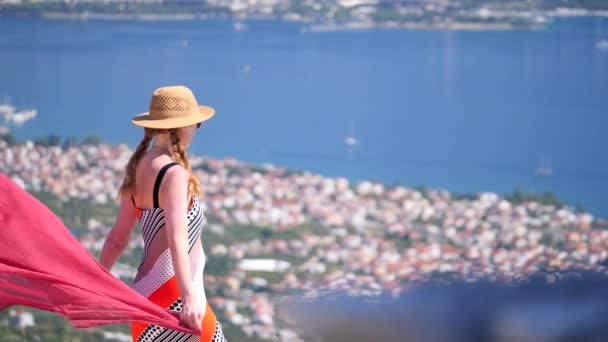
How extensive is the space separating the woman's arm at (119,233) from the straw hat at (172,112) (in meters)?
0.14

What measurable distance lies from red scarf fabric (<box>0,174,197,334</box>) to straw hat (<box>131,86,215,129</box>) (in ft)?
0.72

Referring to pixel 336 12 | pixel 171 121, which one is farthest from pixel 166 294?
pixel 336 12

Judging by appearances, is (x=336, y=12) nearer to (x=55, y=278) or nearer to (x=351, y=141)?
(x=351, y=141)

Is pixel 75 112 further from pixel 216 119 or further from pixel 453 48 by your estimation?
pixel 453 48

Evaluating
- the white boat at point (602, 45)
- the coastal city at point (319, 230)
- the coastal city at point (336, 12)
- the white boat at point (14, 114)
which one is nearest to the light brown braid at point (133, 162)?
the coastal city at point (319, 230)

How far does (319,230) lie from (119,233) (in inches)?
284

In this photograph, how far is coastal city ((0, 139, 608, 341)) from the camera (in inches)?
279

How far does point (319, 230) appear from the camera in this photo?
8.89 meters

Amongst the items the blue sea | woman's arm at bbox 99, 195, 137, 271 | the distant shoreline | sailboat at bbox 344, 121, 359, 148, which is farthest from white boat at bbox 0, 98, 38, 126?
woman's arm at bbox 99, 195, 137, 271

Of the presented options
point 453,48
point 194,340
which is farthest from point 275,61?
point 194,340

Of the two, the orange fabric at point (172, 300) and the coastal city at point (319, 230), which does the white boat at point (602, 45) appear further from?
the orange fabric at point (172, 300)

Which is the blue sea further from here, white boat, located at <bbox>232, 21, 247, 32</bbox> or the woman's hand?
the woman's hand

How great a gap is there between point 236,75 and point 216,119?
69cm

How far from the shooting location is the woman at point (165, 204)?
1575 millimetres
